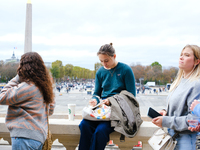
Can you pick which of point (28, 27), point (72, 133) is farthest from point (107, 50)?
point (28, 27)

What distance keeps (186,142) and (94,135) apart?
965 mm

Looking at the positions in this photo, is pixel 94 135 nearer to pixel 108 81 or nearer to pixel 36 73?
pixel 108 81

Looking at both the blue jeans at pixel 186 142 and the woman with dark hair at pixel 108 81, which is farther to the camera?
the woman with dark hair at pixel 108 81

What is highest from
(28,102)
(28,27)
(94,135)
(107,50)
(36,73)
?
(28,27)

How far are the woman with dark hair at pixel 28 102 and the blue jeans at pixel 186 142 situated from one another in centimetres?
126

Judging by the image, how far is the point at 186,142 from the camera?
1694 mm

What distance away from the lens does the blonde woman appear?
1.66 m

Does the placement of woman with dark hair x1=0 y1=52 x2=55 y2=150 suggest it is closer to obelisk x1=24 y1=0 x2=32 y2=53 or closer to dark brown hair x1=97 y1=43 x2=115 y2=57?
dark brown hair x1=97 y1=43 x2=115 y2=57

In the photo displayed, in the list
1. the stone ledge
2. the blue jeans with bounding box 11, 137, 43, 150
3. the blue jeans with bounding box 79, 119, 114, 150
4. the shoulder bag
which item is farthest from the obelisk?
the shoulder bag

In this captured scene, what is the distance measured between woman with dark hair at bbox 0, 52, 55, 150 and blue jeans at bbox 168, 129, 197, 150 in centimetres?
126

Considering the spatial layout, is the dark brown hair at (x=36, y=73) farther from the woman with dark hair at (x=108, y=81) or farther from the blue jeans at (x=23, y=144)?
the woman with dark hair at (x=108, y=81)

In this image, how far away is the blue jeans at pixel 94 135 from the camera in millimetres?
2217

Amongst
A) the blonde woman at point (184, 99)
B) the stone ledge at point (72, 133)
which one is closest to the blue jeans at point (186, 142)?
the blonde woman at point (184, 99)

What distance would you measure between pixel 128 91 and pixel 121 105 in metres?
0.31
